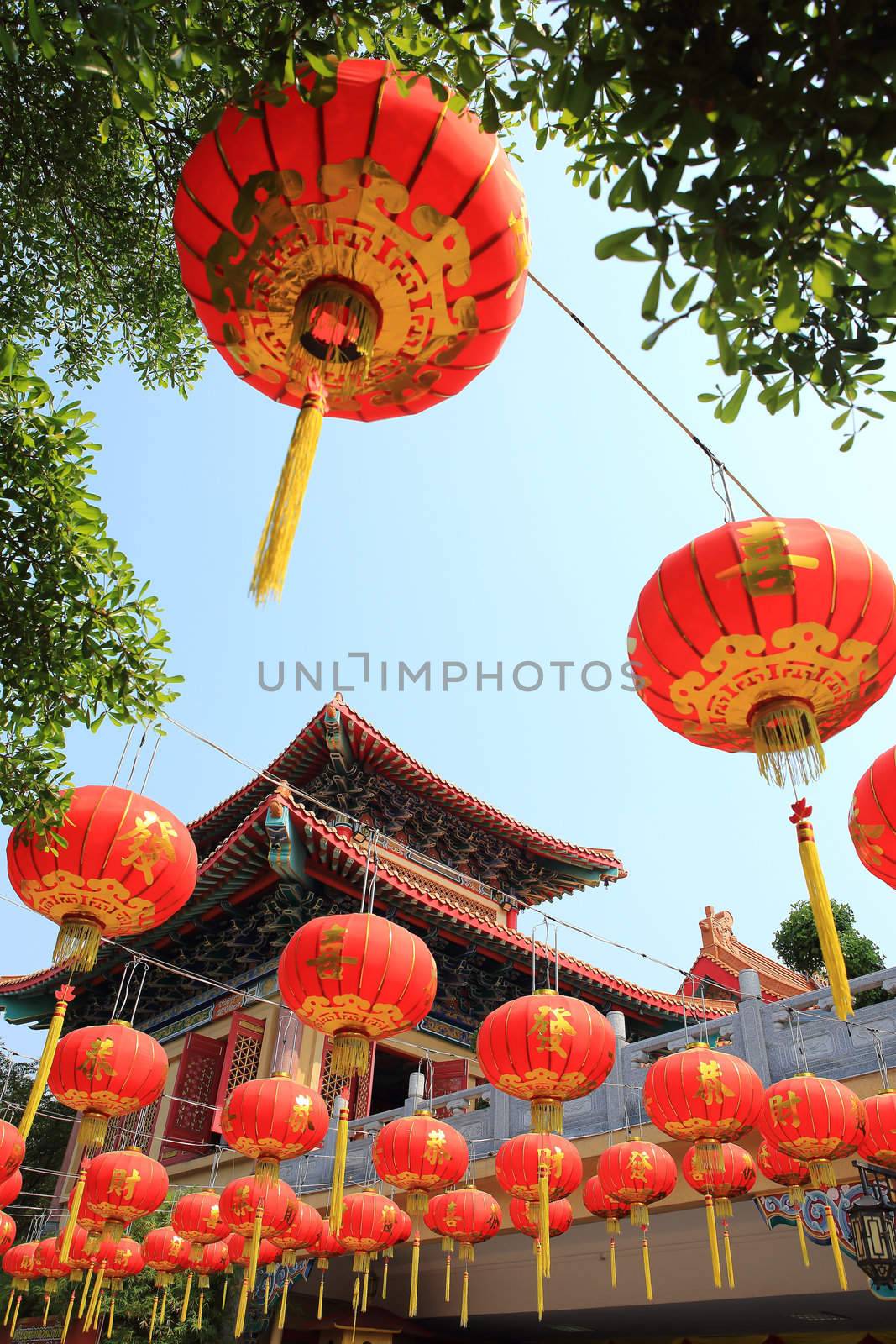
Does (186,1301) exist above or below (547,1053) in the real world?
below

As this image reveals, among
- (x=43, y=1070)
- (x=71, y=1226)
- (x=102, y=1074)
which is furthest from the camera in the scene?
(x=102, y=1074)

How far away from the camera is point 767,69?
1.54 metres

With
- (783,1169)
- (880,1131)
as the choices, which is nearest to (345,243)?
(880,1131)

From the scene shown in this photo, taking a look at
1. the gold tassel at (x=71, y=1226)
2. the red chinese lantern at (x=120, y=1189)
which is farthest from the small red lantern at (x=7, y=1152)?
the gold tassel at (x=71, y=1226)

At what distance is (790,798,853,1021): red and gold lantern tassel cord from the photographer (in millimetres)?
2479

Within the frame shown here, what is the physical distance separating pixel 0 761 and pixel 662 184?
3.00 meters

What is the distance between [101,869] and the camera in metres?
3.91

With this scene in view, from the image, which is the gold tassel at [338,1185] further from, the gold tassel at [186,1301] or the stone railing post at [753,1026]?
the gold tassel at [186,1301]

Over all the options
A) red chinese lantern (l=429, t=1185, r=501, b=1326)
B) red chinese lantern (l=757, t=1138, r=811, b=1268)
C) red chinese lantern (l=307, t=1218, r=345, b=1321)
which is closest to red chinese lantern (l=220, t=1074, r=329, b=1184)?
red chinese lantern (l=429, t=1185, r=501, b=1326)

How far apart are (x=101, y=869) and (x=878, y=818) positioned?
3124 mm

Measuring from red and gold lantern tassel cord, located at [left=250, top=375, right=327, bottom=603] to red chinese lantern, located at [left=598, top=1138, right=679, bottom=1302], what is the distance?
18.4 feet

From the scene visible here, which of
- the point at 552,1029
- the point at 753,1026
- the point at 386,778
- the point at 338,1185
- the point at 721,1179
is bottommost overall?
the point at 338,1185

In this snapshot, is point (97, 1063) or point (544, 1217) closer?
point (544, 1217)

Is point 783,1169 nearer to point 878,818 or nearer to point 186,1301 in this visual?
point 878,818
